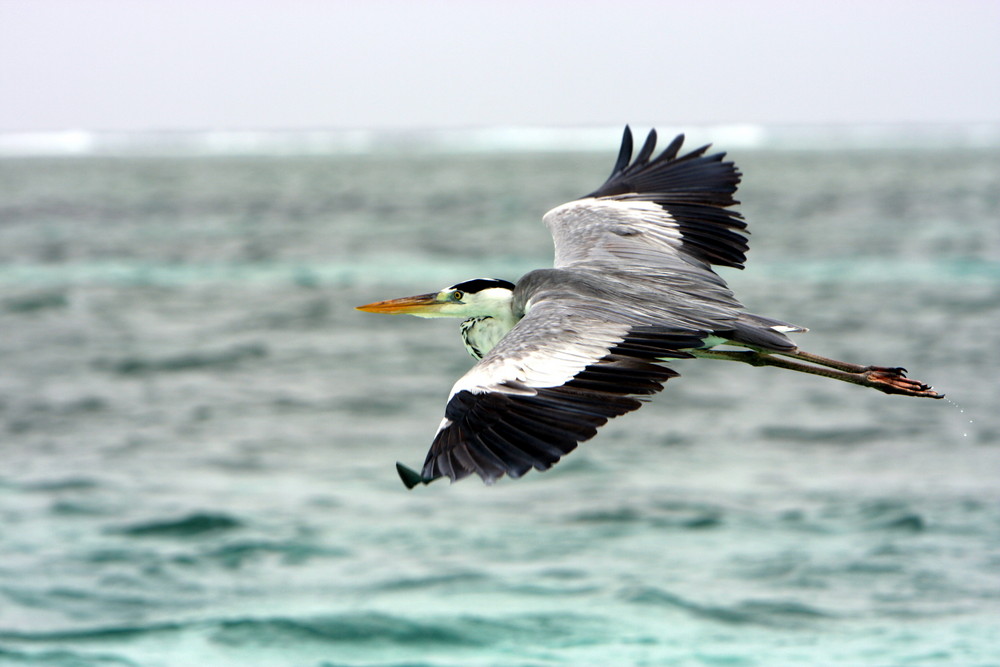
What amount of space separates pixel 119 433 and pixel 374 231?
27.4m

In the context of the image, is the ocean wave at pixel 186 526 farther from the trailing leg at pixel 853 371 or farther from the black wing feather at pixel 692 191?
the trailing leg at pixel 853 371

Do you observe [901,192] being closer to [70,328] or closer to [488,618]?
[70,328]

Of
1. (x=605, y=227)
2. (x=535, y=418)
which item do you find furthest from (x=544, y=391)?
(x=605, y=227)

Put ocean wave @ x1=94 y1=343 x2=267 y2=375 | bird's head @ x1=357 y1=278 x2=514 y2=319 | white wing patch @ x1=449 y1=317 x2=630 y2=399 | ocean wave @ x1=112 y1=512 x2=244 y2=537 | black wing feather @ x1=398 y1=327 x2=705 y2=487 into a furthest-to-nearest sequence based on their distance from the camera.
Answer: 1. ocean wave @ x1=94 y1=343 x2=267 y2=375
2. ocean wave @ x1=112 y1=512 x2=244 y2=537
3. bird's head @ x1=357 y1=278 x2=514 y2=319
4. white wing patch @ x1=449 y1=317 x2=630 y2=399
5. black wing feather @ x1=398 y1=327 x2=705 y2=487

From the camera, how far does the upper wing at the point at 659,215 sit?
7414mm

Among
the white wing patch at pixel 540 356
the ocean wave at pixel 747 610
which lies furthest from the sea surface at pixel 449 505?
the white wing patch at pixel 540 356

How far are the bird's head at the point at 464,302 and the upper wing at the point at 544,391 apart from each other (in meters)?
0.92

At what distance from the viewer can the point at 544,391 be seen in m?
5.13

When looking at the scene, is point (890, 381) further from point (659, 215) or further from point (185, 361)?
point (185, 361)

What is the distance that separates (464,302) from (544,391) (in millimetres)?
1711

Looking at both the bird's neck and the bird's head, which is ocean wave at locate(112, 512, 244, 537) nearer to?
the bird's head

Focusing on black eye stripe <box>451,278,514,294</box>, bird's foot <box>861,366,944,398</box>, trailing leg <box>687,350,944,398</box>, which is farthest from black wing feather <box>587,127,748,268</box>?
black eye stripe <box>451,278,514,294</box>

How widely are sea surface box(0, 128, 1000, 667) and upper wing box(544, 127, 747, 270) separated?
4755mm

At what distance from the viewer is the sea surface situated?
1150 cm
